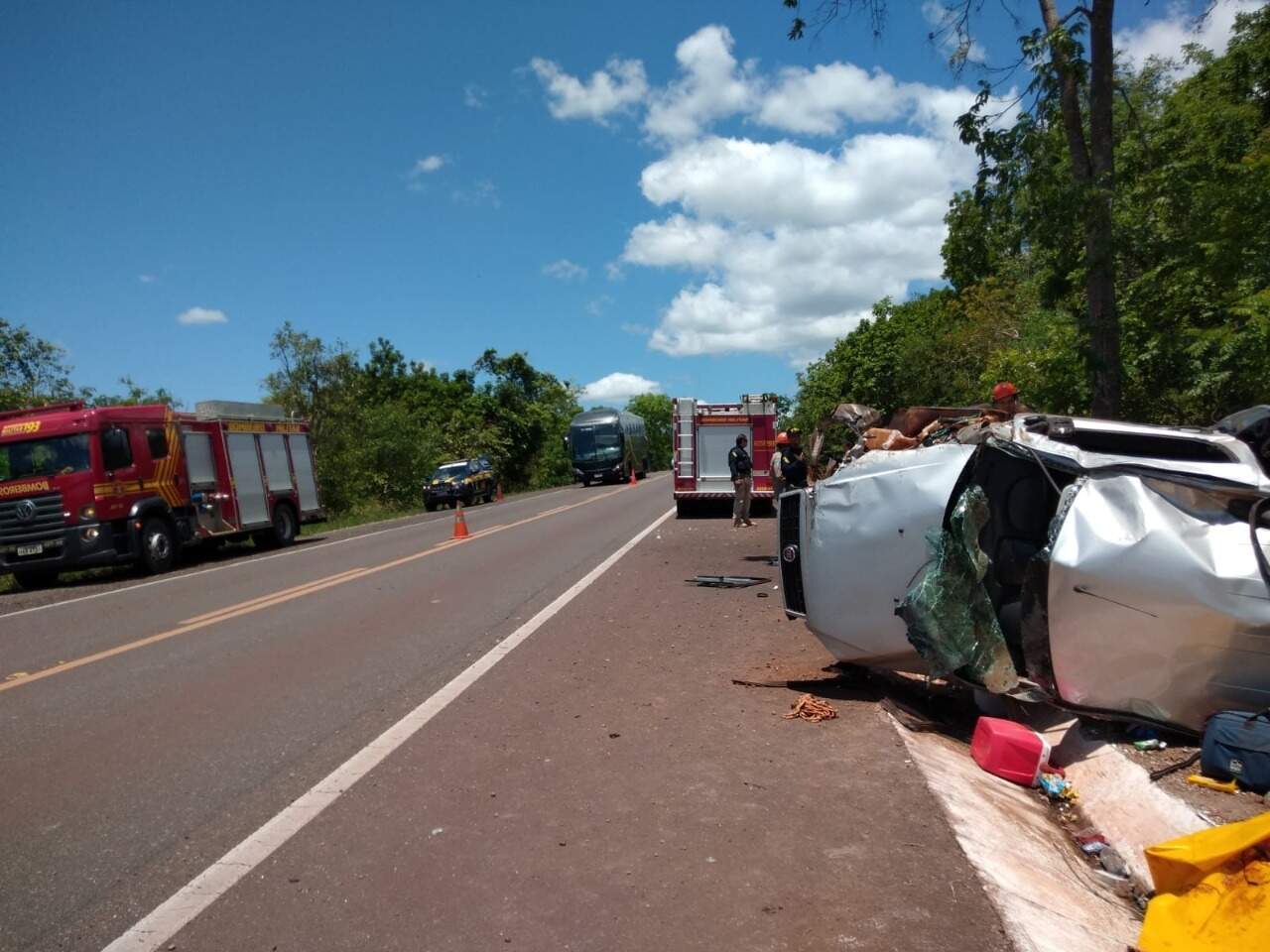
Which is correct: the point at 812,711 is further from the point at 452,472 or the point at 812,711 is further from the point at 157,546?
the point at 452,472

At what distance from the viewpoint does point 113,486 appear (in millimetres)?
16703

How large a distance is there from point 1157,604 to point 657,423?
129 m

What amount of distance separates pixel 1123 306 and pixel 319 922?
47.3ft

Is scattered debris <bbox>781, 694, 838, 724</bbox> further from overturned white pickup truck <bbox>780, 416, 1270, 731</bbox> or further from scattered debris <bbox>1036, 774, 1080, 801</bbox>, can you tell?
scattered debris <bbox>1036, 774, 1080, 801</bbox>

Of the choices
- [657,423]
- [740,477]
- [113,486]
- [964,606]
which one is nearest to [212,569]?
[113,486]

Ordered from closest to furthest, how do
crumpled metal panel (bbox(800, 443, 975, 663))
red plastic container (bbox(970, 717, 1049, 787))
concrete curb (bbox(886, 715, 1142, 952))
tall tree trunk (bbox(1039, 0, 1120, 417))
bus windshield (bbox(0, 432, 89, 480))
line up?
concrete curb (bbox(886, 715, 1142, 952)), red plastic container (bbox(970, 717, 1049, 787)), crumpled metal panel (bbox(800, 443, 975, 663)), tall tree trunk (bbox(1039, 0, 1120, 417)), bus windshield (bbox(0, 432, 89, 480))

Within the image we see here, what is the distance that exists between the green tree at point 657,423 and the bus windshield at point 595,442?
5178 centimetres

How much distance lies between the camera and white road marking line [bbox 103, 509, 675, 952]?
3.69 metres

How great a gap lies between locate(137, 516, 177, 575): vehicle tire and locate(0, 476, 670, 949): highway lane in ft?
7.62

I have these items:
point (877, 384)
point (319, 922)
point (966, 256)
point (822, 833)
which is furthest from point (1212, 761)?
point (877, 384)

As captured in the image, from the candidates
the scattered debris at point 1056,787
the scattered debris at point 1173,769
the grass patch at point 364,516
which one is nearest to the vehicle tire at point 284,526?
the grass patch at point 364,516

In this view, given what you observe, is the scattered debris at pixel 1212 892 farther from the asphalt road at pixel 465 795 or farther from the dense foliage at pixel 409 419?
the dense foliage at pixel 409 419

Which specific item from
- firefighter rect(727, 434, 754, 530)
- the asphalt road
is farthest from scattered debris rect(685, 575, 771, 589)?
firefighter rect(727, 434, 754, 530)

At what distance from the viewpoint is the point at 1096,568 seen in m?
4.88
